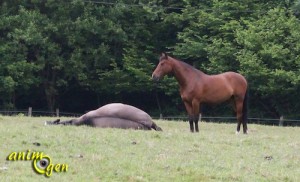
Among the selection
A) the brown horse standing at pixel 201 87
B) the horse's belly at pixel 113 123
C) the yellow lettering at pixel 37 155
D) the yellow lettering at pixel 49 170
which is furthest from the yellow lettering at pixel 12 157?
the brown horse standing at pixel 201 87

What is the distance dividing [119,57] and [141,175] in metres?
33.0

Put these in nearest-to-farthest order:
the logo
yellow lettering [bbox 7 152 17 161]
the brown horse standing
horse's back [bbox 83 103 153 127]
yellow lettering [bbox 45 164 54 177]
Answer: yellow lettering [bbox 45 164 54 177], the logo, yellow lettering [bbox 7 152 17 161], horse's back [bbox 83 103 153 127], the brown horse standing

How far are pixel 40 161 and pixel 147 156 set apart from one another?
74.9 inches

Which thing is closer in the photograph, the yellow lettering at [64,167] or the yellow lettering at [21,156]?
the yellow lettering at [64,167]

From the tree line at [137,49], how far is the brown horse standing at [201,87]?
61.6ft

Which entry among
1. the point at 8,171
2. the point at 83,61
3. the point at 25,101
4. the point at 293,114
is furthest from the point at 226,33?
the point at 8,171

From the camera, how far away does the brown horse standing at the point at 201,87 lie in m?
16.4

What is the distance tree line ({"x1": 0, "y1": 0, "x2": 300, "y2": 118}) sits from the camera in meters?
36.9

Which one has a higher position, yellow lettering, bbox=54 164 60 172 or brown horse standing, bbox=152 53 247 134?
brown horse standing, bbox=152 53 247 134

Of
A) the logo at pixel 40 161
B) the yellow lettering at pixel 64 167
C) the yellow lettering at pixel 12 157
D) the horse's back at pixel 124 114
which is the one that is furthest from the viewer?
the horse's back at pixel 124 114

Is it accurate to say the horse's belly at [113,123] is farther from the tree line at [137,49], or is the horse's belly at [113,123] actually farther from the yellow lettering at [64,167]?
the tree line at [137,49]

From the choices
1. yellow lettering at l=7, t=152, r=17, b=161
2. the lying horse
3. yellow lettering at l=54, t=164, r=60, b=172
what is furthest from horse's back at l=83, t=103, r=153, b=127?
yellow lettering at l=54, t=164, r=60, b=172

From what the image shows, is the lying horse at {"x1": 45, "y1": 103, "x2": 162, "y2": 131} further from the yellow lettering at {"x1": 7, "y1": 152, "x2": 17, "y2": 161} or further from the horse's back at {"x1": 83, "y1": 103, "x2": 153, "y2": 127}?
the yellow lettering at {"x1": 7, "y1": 152, "x2": 17, "y2": 161}

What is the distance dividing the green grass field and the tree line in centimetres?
2361
